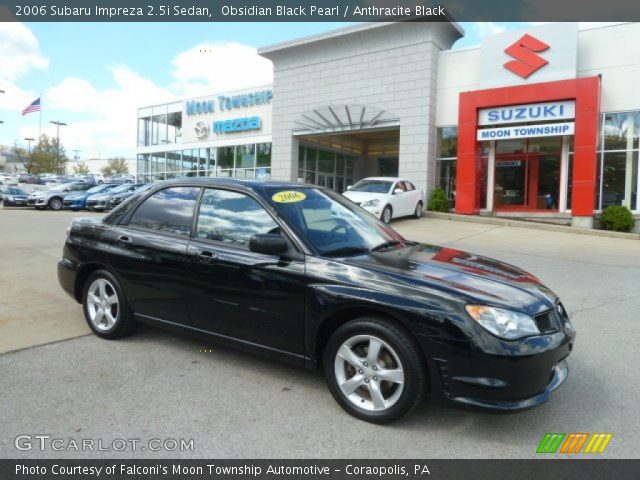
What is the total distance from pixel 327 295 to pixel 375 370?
1.89 feet

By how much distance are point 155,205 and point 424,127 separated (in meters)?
18.5

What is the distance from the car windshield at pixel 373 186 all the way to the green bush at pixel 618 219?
298 inches

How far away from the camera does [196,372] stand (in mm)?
3969

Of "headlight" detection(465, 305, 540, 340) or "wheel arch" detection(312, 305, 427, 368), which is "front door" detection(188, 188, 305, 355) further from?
"headlight" detection(465, 305, 540, 340)

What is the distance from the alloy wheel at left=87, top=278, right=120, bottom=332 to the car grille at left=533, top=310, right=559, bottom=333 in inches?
139

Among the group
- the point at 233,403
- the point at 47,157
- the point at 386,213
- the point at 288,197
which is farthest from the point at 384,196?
the point at 47,157

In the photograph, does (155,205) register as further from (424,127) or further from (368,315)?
(424,127)

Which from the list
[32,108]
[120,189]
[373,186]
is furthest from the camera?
[32,108]

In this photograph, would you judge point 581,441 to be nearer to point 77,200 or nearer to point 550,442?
point 550,442

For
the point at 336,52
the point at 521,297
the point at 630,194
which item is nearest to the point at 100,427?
the point at 521,297

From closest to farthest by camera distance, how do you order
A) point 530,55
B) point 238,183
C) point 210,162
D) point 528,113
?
1. point 238,183
2. point 530,55
3. point 528,113
4. point 210,162

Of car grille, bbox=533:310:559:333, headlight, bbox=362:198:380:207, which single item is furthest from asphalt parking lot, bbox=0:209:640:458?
headlight, bbox=362:198:380:207

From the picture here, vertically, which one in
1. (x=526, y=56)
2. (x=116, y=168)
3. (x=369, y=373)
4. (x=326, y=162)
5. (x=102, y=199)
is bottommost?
(x=369, y=373)

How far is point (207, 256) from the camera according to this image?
394 centimetres
